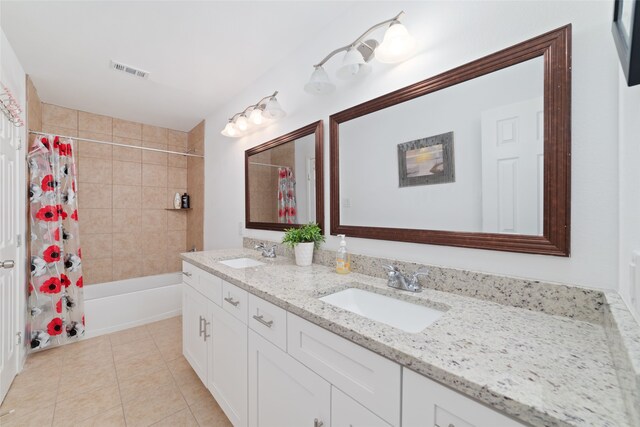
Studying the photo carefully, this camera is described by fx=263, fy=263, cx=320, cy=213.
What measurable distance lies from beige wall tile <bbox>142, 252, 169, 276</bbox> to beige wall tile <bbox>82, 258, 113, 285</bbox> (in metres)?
0.33

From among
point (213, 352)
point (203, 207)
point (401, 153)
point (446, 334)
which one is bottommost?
point (213, 352)

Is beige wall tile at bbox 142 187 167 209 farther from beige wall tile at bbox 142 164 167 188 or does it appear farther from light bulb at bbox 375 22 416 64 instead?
light bulb at bbox 375 22 416 64

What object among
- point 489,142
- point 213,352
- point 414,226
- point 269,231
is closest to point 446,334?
point 414,226

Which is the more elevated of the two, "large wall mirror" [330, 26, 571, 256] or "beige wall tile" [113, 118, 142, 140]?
"beige wall tile" [113, 118, 142, 140]

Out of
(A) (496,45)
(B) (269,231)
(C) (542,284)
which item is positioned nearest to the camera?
(C) (542,284)

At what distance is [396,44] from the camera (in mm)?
1137

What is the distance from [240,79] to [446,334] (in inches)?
91.2

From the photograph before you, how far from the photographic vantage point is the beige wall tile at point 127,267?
309 cm

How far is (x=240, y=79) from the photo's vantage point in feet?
7.23

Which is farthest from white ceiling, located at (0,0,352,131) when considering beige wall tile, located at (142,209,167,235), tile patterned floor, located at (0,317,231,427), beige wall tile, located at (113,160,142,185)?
tile patterned floor, located at (0,317,231,427)

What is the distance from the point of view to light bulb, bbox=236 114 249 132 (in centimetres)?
213

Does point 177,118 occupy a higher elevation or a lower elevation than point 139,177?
higher

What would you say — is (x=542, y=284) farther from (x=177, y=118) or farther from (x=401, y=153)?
(x=177, y=118)

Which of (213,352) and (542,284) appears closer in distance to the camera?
(542,284)
